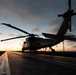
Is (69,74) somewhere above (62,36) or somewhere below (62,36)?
below

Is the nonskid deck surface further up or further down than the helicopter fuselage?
further down

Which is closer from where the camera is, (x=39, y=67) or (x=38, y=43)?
(x=39, y=67)

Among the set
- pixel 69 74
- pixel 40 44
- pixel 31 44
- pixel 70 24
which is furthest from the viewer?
pixel 31 44

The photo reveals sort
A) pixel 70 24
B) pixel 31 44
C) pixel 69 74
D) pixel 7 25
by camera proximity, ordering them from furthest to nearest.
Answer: pixel 31 44, pixel 7 25, pixel 70 24, pixel 69 74

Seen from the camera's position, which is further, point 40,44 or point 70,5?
point 40,44

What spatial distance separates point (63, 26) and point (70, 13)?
13.1 feet

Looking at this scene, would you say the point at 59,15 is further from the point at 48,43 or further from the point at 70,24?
the point at 48,43

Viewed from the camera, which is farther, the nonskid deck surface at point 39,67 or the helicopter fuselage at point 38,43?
the helicopter fuselage at point 38,43

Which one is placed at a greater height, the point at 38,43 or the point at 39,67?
the point at 38,43

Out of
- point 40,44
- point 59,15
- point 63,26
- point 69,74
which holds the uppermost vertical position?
point 59,15

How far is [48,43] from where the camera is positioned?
52125 mm

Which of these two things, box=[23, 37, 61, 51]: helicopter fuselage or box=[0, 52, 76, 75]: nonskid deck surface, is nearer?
box=[0, 52, 76, 75]: nonskid deck surface

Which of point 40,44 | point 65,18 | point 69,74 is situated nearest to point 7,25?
Answer: point 40,44

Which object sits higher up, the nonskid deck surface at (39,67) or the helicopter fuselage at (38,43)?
the helicopter fuselage at (38,43)
